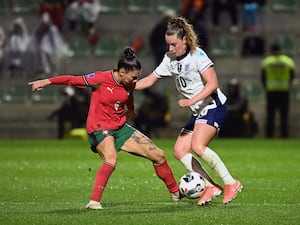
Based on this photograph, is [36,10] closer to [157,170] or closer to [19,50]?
[19,50]

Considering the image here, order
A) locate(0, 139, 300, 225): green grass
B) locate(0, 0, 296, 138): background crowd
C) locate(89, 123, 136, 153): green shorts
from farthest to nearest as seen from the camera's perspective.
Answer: locate(0, 0, 296, 138): background crowd < locate(89, 123, 136, 153): green shorts < locate(0, 139, 300, 225): green grass

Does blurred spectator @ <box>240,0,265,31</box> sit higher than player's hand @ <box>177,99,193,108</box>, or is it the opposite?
player's hand @ <box>177,99,193,108</box>

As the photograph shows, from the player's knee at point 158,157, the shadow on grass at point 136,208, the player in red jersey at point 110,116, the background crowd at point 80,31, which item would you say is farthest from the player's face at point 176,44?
the background crowd at point 80,31

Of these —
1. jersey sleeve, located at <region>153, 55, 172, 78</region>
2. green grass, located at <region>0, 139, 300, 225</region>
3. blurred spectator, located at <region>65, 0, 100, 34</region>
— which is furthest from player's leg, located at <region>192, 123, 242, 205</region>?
blurred spectator, located at <region>65, 0, 100, 34</region>


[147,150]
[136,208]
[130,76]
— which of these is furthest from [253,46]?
[136,208]

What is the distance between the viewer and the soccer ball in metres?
12.7

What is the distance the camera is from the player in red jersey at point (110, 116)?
12.3 metres

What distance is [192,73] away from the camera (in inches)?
504

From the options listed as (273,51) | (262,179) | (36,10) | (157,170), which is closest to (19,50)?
(36,10)

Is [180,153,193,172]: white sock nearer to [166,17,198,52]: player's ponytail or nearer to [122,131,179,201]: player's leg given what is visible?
[122,131,179,201]: player's leg

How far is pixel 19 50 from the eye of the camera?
3052 cm

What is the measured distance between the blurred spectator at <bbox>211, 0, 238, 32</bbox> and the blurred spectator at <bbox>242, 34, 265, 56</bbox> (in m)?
0.71

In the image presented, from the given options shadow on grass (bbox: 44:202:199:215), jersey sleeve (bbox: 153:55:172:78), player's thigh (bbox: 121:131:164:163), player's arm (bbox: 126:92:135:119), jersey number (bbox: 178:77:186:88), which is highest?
jersey sleeve (bbox: 153:55:172:78)

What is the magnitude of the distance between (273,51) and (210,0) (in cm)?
430
